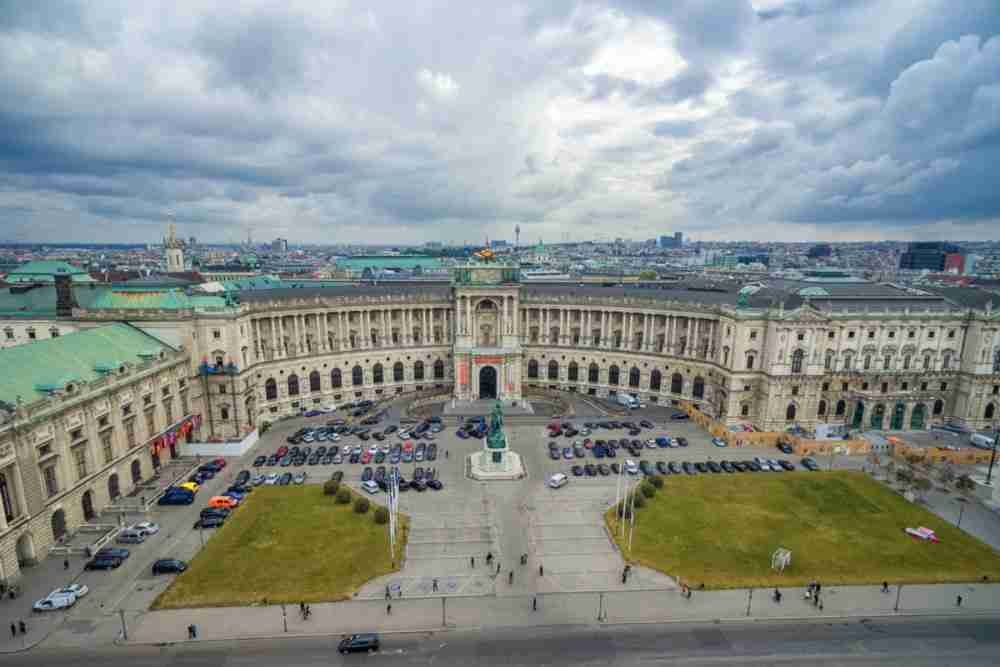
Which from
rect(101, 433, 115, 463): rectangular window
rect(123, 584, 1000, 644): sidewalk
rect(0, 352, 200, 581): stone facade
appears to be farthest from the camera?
rect(101, 433, 115, 463): rectangular window

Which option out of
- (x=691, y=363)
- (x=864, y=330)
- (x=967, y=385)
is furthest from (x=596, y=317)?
(x=967, y=385)

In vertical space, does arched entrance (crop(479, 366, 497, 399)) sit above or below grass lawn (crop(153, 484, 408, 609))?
above

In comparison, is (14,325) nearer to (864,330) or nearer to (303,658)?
(303,658)

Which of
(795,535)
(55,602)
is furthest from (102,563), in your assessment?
(795,535)

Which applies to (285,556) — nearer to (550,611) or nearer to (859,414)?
(550,611)

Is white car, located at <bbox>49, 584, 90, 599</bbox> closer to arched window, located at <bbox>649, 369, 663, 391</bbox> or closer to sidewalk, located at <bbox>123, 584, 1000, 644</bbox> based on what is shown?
sidewalk, located at <bbox>123, 584, 1000, 644</bbox>

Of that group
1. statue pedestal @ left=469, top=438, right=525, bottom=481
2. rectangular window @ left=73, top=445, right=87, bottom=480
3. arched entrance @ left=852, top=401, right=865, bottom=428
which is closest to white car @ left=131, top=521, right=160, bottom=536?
rectangular window @ left=73, top=445, right=87, bottom=480
